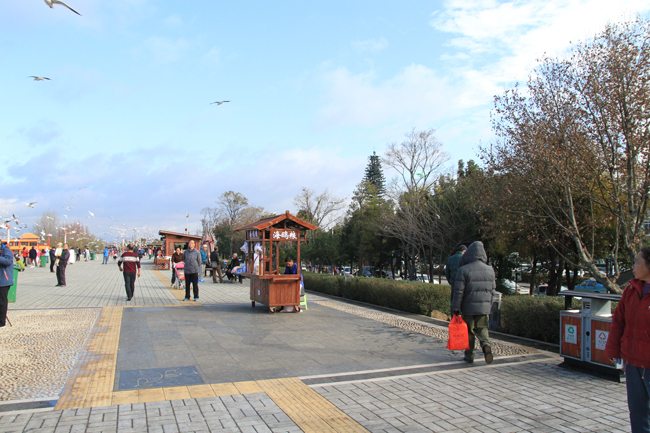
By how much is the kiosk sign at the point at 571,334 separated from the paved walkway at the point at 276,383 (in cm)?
43

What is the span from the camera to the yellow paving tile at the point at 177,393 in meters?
4.95

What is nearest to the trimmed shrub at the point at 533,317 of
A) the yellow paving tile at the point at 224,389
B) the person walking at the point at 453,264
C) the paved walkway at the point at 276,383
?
the paved walkway at the point at 276,383

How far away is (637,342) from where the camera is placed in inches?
134

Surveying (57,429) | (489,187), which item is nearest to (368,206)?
(489,187)

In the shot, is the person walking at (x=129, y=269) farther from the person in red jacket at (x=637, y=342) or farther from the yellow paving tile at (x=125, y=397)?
the person in red jacket at (x=637, y=342)

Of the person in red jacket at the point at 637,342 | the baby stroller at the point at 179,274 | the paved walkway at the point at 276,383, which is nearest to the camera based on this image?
the person in red jacket at the point at 637,342

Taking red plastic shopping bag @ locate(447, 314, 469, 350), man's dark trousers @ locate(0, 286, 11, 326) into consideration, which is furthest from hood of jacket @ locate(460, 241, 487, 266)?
man's dark trousers @ locate(0, 286, 11, 326)

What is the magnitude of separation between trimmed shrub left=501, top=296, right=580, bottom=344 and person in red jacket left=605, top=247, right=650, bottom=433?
201 inches

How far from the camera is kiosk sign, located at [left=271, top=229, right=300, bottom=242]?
11.7 meters

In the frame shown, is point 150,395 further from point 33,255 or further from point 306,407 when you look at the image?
point 33,255

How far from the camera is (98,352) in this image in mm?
7078

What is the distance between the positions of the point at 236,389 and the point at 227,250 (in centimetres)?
6673

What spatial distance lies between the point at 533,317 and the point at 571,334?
2.56 metres

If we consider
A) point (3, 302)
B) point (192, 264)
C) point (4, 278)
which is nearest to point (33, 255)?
point (192, 264)
